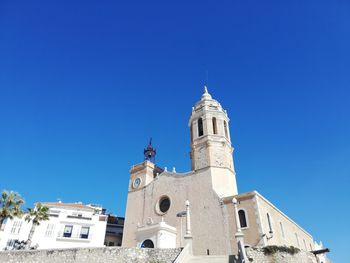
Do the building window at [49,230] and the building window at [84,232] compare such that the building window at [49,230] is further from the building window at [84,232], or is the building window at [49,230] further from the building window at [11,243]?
the building window at [84,232]

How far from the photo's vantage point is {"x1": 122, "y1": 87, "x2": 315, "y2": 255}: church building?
2641cm

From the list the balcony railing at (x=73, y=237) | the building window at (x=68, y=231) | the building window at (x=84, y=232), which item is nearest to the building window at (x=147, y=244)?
the balcony railing at (x=73, y=237)

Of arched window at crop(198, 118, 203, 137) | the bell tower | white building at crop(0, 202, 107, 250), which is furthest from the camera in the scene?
arched window at crop(198, 118, 203, 137)

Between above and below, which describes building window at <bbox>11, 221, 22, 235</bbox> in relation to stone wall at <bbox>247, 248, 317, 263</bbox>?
above

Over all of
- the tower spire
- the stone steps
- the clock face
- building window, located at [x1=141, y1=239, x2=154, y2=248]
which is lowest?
the stone steps

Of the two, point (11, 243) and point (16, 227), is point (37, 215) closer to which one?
point (16, 227)

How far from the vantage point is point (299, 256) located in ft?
67.7

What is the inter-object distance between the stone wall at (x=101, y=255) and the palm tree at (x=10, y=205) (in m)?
8.06

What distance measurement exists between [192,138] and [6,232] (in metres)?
25.6

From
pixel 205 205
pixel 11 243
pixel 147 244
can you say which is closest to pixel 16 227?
pixel 11 243

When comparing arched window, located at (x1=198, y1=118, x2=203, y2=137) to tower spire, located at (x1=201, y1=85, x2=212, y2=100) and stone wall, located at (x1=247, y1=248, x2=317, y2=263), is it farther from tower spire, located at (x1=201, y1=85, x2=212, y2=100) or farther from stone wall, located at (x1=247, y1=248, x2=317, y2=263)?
stone wall, located at (x1=247, y1=248, x2=317, y2=263)

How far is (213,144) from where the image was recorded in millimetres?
33719

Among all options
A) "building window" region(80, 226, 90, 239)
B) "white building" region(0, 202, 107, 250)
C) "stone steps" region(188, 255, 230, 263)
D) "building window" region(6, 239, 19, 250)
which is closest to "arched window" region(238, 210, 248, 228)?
"stone steps" region(188, 255, 230, 263)

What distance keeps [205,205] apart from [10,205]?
20.7 m
